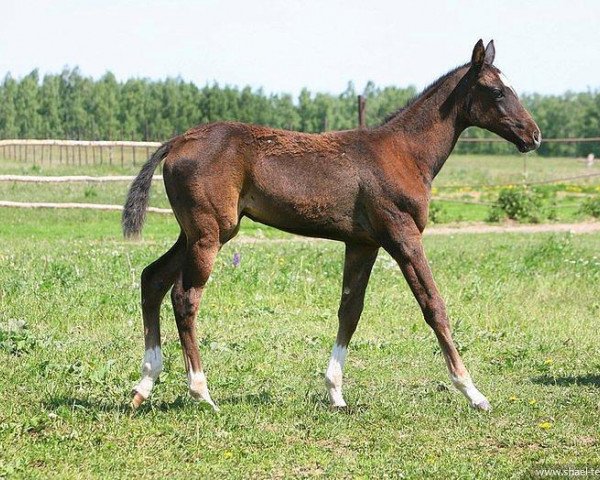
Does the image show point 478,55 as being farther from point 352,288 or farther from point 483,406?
point 483,406

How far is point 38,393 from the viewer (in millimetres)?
6816

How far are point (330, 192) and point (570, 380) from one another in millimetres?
2845

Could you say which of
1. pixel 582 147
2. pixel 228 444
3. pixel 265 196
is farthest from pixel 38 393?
pixel 582 147

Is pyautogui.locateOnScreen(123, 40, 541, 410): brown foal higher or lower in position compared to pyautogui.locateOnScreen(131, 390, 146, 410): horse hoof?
higher

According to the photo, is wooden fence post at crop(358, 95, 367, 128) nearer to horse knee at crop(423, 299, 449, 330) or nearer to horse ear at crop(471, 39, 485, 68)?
horse ear at crop(471, 39, 485, 68)

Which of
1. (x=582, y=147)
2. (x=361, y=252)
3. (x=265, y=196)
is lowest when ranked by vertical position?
(x=582, y=147)

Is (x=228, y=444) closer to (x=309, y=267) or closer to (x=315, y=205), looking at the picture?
(x=315, y=205)

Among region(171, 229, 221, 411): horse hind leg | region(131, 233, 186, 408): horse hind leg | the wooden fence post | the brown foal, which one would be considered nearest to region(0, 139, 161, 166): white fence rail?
the wooden fence post

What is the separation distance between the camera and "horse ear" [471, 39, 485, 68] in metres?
6.97

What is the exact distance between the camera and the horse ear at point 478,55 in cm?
697

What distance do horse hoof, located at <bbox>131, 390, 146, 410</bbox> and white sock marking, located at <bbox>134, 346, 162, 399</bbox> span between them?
15 mm

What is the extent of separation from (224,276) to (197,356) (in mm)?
5142

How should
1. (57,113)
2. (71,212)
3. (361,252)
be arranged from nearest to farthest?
(361,252)
(71,212)
(57,113)

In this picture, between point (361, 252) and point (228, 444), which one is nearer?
point (228, 444)
